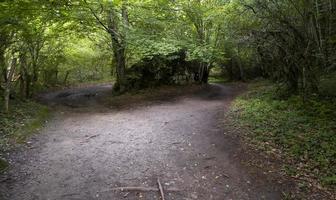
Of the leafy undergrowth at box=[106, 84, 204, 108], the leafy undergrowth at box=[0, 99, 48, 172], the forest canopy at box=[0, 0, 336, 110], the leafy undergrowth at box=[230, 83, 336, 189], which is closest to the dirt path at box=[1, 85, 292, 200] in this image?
the leafy undergrowth at box=[0, 99, 48, 172]

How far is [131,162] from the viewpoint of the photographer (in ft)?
21.0

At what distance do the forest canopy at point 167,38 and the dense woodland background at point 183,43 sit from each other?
0.12 ft

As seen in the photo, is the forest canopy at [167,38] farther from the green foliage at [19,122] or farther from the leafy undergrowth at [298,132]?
the leafy undergrowth at [298,132]

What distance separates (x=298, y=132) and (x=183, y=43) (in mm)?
9138

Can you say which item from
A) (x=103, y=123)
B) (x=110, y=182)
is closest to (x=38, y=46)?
(x=103, y=123)

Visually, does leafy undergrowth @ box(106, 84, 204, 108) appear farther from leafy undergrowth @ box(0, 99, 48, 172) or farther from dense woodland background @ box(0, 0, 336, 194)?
leafy undergrowth @ box(0, 99, 48, 172)

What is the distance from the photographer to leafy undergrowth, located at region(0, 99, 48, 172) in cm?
723

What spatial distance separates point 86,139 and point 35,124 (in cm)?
231

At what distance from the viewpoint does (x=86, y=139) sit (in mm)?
8047

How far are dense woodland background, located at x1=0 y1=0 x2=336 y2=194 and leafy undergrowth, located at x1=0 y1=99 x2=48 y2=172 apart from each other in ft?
1.61

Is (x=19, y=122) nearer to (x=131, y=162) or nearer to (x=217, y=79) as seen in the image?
(x=131, y=162)

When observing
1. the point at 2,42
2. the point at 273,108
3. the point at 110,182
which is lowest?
the point at 110,182

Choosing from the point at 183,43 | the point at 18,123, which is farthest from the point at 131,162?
the point at 183,43

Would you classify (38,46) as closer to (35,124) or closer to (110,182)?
(35,124)
